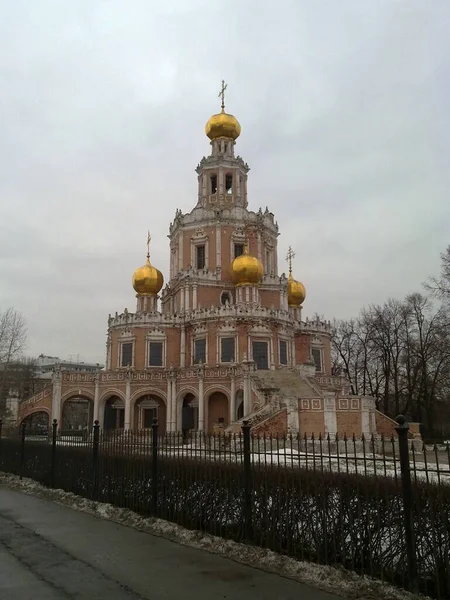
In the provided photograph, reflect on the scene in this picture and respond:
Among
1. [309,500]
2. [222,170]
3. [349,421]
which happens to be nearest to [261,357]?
[349,421]

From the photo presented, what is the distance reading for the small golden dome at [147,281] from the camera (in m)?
48.1

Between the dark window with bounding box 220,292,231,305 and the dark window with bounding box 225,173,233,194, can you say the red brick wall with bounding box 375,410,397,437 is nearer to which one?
the dark window with bounding box 220,292,231,305

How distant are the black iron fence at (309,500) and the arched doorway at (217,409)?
88.9ft

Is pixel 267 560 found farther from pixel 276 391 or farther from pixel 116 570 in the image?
pixel 276 391

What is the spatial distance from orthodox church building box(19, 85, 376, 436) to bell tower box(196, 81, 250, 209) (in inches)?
4.0

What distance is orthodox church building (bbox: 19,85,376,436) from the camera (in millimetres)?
36719

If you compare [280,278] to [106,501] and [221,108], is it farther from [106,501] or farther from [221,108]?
[106,501]

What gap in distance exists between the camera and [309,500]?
24.1 feet

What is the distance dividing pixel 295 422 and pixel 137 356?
1844cm

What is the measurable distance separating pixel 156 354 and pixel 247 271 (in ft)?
33.5

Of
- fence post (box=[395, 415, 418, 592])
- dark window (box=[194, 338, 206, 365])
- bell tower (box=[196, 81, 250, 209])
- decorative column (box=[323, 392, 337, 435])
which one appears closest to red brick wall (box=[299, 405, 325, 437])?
decorative column (box=[323, 392, 337, 435])

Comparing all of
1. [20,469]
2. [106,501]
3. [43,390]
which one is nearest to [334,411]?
[20,469]

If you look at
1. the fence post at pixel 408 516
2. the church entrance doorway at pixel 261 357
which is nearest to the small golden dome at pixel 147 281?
the church entrance doorway at pixel 261 357

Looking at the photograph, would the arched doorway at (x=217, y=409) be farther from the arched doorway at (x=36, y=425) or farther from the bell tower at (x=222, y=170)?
the bell tower at (x=222, y=170)
